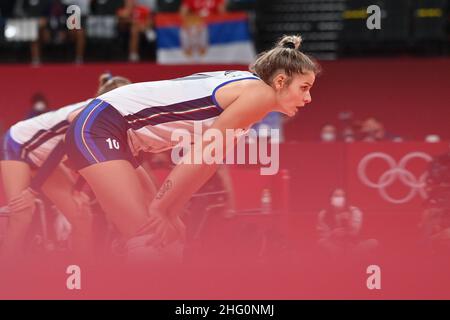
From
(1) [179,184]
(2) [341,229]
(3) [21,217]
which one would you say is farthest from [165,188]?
(2) [341,229]

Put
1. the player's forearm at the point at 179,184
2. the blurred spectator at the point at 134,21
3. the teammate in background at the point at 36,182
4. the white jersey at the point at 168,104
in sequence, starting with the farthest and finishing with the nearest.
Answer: the blurred spectator at the point at 134,21
the teammate in background at the point at 36,182
the white jersey at the point at 168,104
the player's forearm at the point at 179,184

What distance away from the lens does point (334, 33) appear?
41.8 ft

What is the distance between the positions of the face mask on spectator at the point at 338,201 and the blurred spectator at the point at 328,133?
7.70ft

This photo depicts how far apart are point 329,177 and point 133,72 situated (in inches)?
140

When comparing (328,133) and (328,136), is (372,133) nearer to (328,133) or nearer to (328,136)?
(328,136)

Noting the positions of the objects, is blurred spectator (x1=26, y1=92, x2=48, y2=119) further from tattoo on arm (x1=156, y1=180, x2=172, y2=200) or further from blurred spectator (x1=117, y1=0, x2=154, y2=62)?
tattoo on arm (x1=156, y1=180, x2=172, y2=200)

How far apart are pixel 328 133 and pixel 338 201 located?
2.90m

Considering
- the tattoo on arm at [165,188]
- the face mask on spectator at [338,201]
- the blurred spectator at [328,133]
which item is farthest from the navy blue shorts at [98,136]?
the blurred spectator at [328,133]

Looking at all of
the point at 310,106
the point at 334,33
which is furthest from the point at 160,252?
the point at 334,33

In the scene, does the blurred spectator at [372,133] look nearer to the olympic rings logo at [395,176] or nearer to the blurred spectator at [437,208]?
the olympic rings logo at [395,176]

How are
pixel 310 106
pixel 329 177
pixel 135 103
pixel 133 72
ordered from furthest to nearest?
pixel 310 106 < pixel 133 72 < pixel 329 177 < pixel 135 103

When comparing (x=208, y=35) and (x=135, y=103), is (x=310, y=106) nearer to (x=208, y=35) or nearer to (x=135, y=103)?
(x=208, y=35)

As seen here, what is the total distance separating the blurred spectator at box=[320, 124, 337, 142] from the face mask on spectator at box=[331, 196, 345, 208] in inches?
92.4

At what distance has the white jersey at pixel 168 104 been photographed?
481cm
